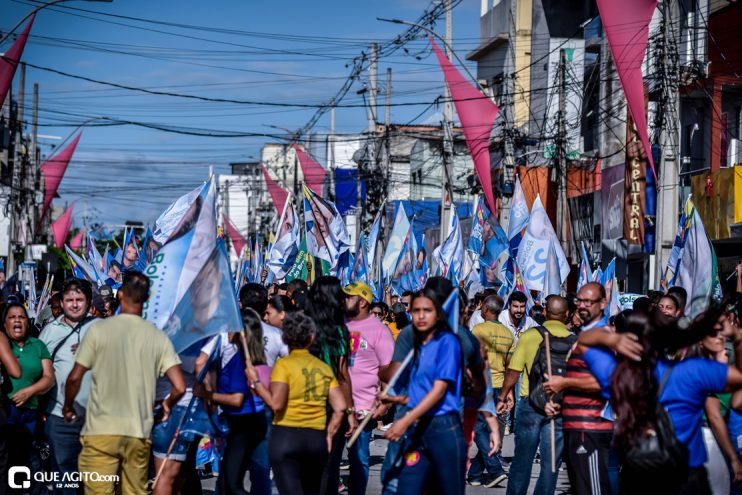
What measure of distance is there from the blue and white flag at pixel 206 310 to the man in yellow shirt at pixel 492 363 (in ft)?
13.1

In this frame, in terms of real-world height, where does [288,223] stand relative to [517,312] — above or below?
above

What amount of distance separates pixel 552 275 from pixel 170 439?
10.2m

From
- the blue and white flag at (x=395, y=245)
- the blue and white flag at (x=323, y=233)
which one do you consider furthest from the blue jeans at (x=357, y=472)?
the blue and white flag at (x=395, y=245)

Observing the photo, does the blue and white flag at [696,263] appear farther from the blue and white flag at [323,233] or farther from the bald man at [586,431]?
the blue and white flag at [323,233]

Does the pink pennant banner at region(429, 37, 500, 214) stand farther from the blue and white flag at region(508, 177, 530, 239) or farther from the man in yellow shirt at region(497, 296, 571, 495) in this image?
the man in yellow shirt at region(497, 296, 571, 495)

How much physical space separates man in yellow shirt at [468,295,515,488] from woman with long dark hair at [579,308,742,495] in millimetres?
5421

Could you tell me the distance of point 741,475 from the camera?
7.03 m

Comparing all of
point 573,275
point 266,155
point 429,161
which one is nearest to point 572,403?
point 573,275

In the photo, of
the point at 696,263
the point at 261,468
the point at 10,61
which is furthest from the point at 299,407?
the point at 10,61

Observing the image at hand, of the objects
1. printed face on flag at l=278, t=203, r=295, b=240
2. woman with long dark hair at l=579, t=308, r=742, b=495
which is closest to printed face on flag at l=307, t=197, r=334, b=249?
printed face on flag at l=278, t=203, r=295, b=240

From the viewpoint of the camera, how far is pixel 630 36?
21.3 metres

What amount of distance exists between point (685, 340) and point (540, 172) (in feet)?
104

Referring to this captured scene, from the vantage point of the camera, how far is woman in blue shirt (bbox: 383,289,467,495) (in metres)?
7.05

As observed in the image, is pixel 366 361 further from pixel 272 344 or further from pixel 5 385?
pixel 5 385
